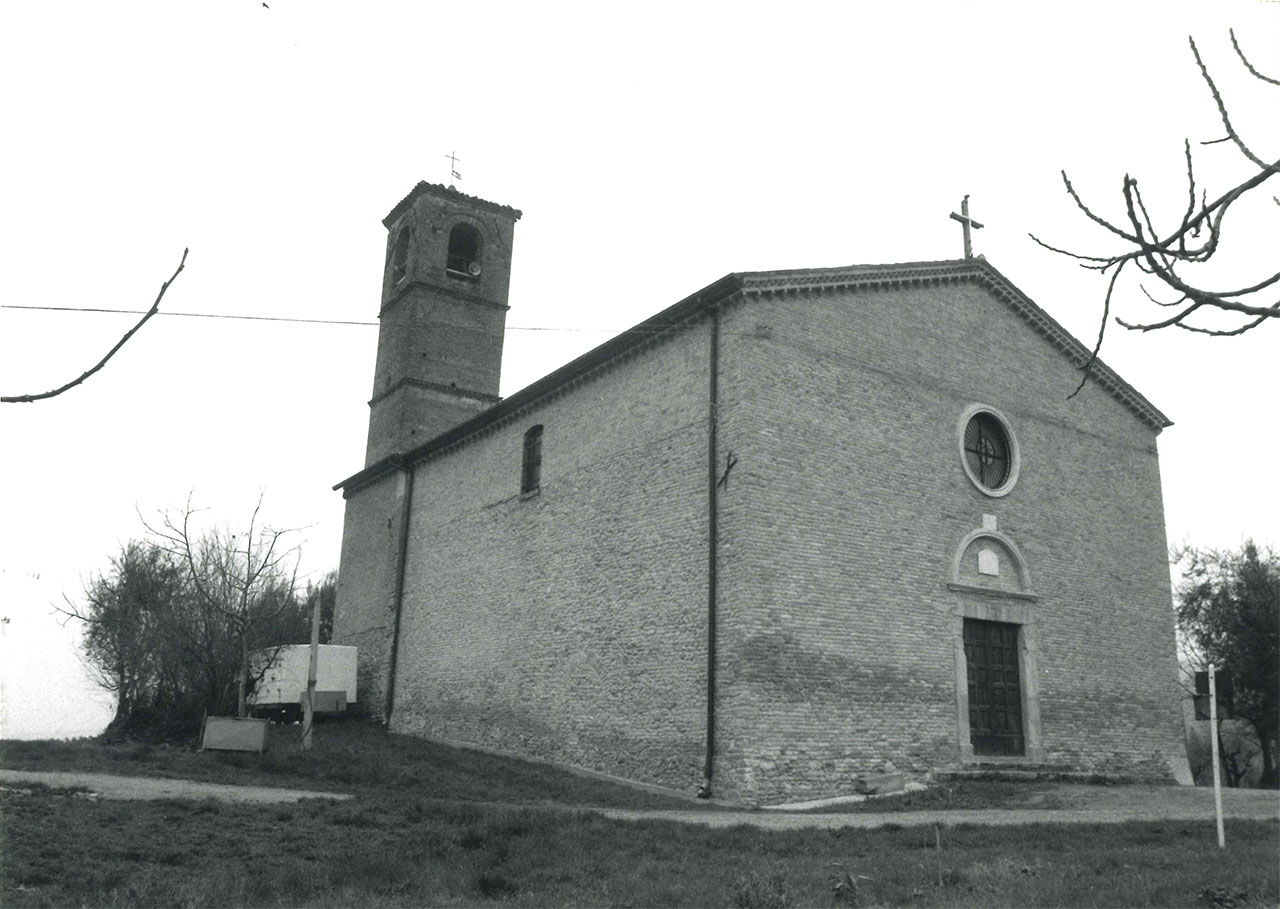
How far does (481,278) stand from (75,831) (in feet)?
78.1

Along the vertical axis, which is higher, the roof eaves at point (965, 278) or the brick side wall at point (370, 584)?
the roof eaves at point (965, 278)

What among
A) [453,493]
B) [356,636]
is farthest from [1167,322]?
[356,636]

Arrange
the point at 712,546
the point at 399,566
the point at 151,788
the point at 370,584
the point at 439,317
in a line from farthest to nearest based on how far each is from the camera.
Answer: the point at 439,317
the point at 370,584
the point at 399,566
the point at 712,546
the point at 151,788

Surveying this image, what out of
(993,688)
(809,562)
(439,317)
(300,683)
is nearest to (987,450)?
(993,688)

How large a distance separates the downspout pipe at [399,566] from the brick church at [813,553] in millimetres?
832

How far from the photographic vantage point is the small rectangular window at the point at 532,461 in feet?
68.8

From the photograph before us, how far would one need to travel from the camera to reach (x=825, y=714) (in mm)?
14898

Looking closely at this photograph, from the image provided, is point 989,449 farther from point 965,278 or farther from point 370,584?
point 370,584

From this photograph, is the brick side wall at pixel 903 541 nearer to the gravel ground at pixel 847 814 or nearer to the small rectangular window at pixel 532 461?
the gravel ground at pixel 847 814

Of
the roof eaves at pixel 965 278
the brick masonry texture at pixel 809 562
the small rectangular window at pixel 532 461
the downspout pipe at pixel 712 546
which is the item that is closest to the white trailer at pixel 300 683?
the brick masonry texture at pixel 809 562

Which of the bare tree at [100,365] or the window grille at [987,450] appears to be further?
the window grille at [987,450]

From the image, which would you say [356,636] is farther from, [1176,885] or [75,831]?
[1176,885]

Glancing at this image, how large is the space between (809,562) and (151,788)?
29.8 ft

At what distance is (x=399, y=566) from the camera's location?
2525 cm
